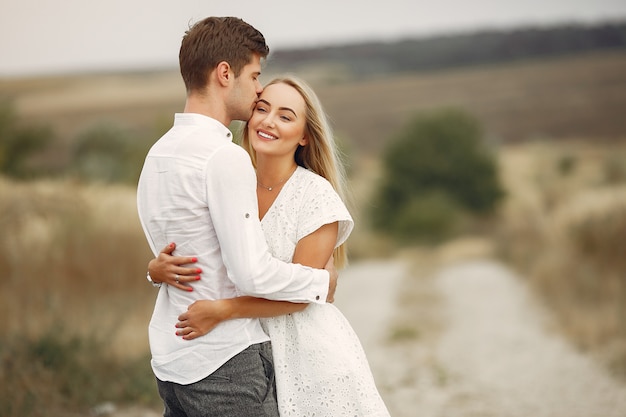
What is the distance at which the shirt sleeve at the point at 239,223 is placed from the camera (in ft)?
8.38

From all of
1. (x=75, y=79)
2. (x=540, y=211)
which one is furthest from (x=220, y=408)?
(x=75, y=79)

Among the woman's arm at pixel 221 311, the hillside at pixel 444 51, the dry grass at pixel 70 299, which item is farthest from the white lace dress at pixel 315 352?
the hillside at pixel 444 51

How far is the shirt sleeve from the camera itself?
8.38ft

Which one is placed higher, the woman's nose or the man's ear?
the man's ear

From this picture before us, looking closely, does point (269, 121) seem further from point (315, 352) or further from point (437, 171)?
point (437, 171)

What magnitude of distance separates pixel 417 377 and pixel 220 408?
7.02 m

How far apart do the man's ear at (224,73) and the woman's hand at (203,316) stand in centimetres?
71

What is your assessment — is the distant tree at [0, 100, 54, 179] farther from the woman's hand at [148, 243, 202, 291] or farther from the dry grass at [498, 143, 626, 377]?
the woman's hand at [148, 243, 202, 291]

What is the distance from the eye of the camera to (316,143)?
3.17 meters

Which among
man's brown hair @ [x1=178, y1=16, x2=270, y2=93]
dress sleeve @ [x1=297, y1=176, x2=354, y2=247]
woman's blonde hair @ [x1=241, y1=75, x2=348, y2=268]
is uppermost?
man's brown hair @ [x1=178, y1=16, x2=270, y2=93]

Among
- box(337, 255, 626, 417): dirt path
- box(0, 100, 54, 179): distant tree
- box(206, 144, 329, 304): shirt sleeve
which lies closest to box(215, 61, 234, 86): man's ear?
box(206, 144, 329, 304): shirt sleeve

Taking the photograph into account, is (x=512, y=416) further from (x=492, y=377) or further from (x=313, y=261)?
(x=313, y=261)

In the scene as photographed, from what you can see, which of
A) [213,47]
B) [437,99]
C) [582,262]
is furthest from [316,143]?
[437,99]

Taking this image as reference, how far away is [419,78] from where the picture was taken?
5297 cm
